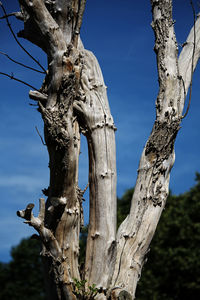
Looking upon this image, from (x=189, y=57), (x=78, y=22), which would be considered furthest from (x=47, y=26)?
(x=189, y=57)

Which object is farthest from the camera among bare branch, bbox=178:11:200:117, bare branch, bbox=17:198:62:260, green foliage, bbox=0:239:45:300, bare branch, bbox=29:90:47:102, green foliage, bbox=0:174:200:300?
green foliage, bbox=0:239:45:300

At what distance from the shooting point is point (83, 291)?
11.7ft

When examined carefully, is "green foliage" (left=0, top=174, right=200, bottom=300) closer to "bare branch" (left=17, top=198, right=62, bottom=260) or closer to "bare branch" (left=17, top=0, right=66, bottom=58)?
"bare branch" (left=17, top=198, right=62, bottom=260)

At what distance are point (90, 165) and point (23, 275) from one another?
28.0m

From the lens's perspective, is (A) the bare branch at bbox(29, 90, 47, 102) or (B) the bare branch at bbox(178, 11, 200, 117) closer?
(A) the bare branch at bbox(29, 90, 47, 102)

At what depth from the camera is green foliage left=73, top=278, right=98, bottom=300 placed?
11.6 ft

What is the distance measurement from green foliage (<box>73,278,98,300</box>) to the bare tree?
0.03ft

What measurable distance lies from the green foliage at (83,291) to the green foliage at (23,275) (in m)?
25.7

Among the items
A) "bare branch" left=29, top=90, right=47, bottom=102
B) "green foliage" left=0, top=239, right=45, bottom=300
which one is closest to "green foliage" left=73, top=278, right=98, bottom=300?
"bare branch" left=29, top=90, right=47, bottom=102

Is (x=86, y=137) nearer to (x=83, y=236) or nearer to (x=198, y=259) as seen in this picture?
(x=83, y=236)

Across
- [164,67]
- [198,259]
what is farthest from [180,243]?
[164,67]

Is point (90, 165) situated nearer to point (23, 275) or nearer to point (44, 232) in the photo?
point (44, 232)

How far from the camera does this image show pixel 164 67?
4379mm

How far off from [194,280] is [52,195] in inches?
658
